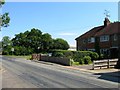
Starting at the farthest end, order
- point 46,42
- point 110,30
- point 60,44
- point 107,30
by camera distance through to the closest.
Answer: point 60,44 < point 46,42 < point 107,30 < point 110,30

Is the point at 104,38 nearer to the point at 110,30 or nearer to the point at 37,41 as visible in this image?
the point at 110,30

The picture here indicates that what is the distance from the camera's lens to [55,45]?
115750mm

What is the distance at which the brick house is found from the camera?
175 ft

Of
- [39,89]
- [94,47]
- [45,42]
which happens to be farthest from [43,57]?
[45,42]

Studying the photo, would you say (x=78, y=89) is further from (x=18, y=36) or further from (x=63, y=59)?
(x=18, y=36)

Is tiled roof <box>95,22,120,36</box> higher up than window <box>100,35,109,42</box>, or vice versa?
tiled roof <box>95,22,120,36</box>

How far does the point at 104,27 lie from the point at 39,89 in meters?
46.5

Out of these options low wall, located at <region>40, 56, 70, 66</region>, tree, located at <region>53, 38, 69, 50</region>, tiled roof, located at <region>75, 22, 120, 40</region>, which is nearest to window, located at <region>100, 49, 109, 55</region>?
tiled roof, located at <region>75, 22, 120, 40</region>

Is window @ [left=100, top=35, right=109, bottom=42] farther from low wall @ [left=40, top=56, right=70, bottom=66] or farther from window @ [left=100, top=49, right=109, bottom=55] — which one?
low wall @ [left=40, top=56, right=70, bottom=66]

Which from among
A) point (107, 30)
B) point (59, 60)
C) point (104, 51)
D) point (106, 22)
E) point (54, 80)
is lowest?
point (54, 80)

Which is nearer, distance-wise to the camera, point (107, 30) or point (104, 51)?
point (104, 51)

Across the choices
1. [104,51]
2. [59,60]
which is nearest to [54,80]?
[59,60]

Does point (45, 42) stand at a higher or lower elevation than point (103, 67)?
higher

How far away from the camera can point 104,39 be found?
57.4m
